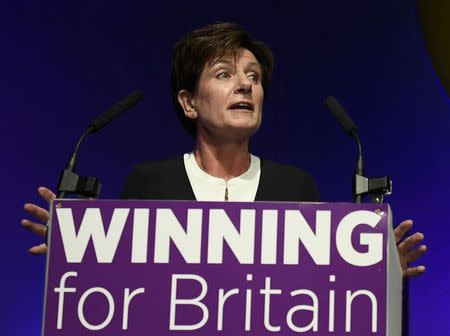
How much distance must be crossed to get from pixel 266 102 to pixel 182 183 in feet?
2.93

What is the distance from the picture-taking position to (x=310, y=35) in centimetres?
247

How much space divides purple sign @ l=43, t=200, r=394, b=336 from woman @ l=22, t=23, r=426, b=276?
427mm


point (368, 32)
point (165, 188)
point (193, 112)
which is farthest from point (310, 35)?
point (165, 188)

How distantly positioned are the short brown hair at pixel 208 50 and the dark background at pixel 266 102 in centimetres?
68

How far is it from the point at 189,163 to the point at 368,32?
989mm

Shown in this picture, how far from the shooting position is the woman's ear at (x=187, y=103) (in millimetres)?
1739

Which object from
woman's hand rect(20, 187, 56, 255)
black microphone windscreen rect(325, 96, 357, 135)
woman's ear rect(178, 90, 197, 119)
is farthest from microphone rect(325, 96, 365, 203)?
woman's hand rect(20, 187, 56, 255)

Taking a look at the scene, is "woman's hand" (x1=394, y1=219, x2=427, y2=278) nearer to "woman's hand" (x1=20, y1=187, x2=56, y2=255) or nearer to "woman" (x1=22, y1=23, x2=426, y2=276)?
"woman" (x1=22, y1=23, x2=426, y2=276)

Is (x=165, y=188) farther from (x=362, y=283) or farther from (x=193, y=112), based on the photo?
(x=362, y=283)

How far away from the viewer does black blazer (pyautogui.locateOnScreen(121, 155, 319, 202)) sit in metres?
1.60

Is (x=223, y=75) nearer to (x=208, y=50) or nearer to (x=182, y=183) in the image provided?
(x=208, y=50)

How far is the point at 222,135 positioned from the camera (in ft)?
5.40

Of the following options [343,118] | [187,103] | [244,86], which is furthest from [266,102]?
[343,118]

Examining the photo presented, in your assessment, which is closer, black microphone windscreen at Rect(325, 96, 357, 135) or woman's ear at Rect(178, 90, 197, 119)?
black microphone windscreen at Rect(325, 96, 357, 135)
